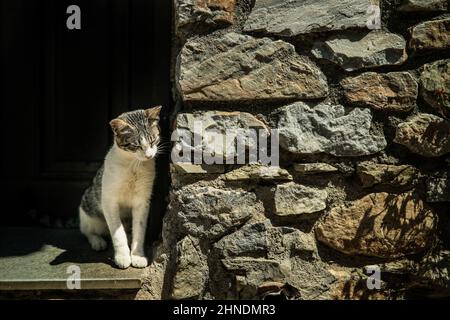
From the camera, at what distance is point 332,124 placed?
1.99 m

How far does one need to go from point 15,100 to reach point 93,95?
20.5 inches

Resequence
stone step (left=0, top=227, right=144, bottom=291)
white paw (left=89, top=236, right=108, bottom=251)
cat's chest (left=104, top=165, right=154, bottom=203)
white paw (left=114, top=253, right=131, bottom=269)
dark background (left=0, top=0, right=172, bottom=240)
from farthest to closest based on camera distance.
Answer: dark background (left=0, top=0, right=172, bottom=240), white paw (left=89, top=236, right=108, bottom=251), cat's chest (left=104, top=165, right=154, bottom=203), white paw (left=114, top=253, right=131, bottom=269), stone step (left=0, top=227, right=144, bottom=291)

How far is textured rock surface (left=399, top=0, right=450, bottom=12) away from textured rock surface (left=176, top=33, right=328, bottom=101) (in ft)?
1.55

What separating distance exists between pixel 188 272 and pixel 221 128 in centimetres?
67

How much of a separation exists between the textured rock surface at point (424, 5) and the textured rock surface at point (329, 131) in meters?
0.48

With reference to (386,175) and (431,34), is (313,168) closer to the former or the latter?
(386,175)

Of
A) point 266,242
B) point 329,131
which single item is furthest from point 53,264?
point 329,131

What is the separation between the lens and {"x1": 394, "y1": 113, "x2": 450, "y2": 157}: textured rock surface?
1.98 metres

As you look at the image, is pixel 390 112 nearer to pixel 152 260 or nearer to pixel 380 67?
pixel 380 67

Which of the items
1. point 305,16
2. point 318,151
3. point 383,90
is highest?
point 305,16

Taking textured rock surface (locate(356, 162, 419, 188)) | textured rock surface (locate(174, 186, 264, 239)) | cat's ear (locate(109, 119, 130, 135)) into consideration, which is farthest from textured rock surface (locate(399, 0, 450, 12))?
cat's ear (locate(109, 119, 130, 135))

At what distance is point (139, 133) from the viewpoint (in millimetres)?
2213

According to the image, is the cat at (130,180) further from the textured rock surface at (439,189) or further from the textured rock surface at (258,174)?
the textured rock surface at (439,189)

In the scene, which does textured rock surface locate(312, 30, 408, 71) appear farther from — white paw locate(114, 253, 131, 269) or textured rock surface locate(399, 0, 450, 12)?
white paw locate(114, 253, 131, 269)
